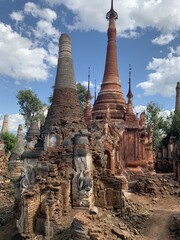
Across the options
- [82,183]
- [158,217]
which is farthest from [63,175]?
[158,217]

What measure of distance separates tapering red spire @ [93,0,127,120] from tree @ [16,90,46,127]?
14359 mm

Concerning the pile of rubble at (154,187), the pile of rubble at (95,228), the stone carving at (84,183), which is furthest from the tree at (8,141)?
the pile of rubble at (95,228)

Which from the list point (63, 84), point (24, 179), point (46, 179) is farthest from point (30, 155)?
point (63, 84)

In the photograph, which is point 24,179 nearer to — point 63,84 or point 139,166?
point 63,84

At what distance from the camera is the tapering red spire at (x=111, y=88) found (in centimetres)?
2325

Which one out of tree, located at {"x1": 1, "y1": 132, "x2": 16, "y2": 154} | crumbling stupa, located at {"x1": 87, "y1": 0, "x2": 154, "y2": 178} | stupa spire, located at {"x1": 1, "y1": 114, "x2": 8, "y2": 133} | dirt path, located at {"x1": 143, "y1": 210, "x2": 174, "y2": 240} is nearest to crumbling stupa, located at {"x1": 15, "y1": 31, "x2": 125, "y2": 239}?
dirt path, located at {"x1": 143, "y1": 210, "x2": 174, "y2": 240}

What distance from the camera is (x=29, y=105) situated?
37312 mm

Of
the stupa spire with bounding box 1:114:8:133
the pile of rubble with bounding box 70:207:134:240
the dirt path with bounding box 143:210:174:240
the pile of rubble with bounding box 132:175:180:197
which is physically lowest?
the dirt path with bounding box 143:210:174:240

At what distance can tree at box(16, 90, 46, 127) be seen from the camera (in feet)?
121

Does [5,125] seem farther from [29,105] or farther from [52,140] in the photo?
[52,140]

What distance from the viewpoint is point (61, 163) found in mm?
Answer: 11195

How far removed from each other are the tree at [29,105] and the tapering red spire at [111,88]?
14.4 m

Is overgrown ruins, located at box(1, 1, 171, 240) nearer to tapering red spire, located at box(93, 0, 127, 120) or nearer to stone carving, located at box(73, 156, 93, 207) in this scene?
stone carving, located at box(73, 156, 93, 207)

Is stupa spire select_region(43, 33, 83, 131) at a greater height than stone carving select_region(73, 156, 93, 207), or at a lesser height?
greater
